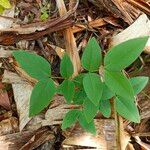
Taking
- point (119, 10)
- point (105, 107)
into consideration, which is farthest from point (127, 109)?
point (119, 10)

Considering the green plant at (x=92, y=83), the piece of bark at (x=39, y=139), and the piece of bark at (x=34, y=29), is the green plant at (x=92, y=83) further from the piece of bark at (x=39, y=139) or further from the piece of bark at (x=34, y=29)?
the piece of bark at (x=34, y=29)

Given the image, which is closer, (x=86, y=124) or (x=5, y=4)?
(x=86, y=124)

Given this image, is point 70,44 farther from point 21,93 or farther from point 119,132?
point 119,132

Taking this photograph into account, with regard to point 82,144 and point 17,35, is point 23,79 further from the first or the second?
point 82,144

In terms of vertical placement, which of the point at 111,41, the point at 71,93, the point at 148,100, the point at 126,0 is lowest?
the point at 148,100

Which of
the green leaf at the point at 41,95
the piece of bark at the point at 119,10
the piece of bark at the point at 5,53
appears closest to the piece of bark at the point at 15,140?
the green leaf at the point at 41,95

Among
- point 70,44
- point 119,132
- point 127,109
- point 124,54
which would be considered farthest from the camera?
point 70,44

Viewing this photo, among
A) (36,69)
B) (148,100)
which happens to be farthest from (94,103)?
(148,100)

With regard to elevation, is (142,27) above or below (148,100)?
above
